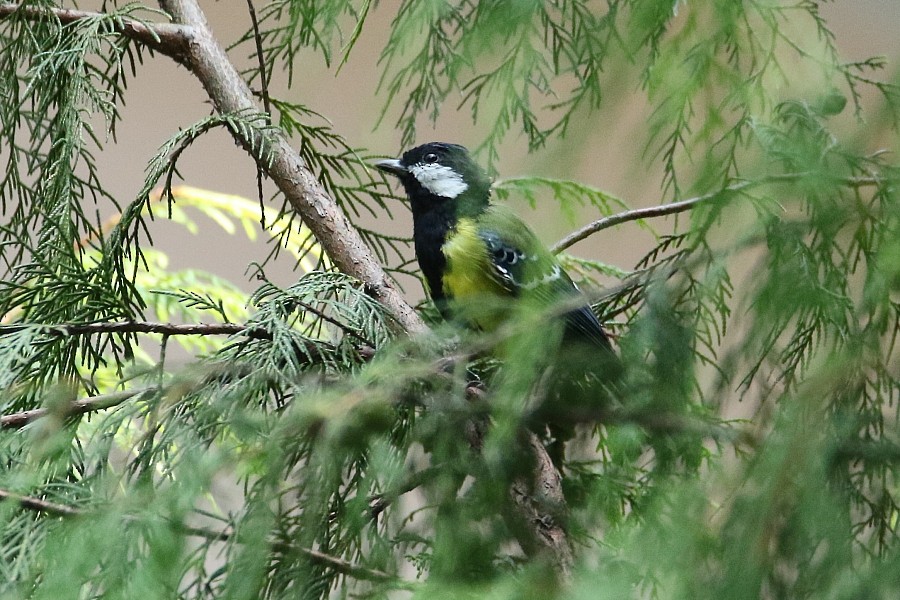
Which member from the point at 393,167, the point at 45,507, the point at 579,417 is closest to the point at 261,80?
the point at 393,167

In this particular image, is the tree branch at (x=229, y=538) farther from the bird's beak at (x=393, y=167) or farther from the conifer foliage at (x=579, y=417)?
the bird's beak at (x=393, y=167)

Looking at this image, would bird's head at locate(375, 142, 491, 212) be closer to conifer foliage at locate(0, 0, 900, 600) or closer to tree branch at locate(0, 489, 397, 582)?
conifer foliage at locate(0, 0, 900, 600)

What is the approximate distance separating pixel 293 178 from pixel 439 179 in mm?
448

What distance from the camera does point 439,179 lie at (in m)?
1.47

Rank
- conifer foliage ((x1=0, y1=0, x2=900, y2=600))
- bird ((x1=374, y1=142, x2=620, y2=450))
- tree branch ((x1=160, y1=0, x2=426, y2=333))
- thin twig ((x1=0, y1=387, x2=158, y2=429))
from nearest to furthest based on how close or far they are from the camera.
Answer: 1. conifer foliage ((x1=0, y1=0, x2=900, y2=600))
2. thin twig ((x1=0, y1=387, x2=158, y2=429))
3. tree branch ((x1=160, y1=0, x2=426, y2=333))
4. bird ((x1=374, y1=142, x2=620, y2=450))

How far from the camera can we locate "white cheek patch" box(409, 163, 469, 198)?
4.81ft

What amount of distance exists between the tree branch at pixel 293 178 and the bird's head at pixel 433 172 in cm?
39

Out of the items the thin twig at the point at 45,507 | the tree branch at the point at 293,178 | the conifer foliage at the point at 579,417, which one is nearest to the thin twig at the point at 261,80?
the tree branch at the point at 293,178

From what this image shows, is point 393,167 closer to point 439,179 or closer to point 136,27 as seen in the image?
point 439,179

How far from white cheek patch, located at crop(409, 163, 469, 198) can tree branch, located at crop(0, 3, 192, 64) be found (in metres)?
0.46

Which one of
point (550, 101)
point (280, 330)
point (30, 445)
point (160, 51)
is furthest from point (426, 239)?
point (30, 445)

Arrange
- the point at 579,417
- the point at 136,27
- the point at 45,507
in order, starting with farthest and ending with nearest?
the point at 136,27
the point at 45,507
the point at 579,417

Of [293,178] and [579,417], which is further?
[293,178]

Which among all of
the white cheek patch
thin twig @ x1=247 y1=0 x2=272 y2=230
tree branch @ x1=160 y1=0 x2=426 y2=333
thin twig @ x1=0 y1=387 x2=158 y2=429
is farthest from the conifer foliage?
the white cheek patch
